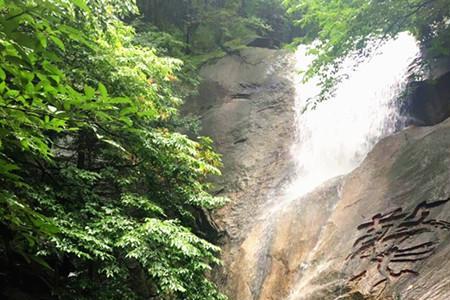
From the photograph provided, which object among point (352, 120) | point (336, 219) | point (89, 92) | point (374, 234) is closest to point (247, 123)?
point (352, 120)

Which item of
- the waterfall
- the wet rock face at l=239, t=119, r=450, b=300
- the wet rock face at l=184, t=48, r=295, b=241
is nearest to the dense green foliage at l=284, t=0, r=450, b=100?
the waterfall

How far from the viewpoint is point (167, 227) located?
19.8ft

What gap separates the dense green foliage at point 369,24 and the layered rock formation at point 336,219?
124cm

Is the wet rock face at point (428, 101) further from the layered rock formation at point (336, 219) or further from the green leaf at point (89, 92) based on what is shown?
the green leaf at point (89, 92)

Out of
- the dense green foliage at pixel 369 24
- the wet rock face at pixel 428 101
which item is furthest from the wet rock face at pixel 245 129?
the wet rock face at pixel 428 101

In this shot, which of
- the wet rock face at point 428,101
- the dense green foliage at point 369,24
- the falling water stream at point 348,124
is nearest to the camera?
the dense green foliage at point 369,24

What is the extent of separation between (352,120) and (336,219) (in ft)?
17.5

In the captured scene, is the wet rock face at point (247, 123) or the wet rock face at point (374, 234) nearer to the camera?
the wet rock face at point (374, 234)

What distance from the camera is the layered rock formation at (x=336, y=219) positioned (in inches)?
221

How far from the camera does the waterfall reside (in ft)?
35.7

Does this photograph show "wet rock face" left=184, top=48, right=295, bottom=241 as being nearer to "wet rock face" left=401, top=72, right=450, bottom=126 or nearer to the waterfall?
the waterfall

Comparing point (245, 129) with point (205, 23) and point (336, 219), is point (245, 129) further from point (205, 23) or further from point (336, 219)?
point (205, 23)

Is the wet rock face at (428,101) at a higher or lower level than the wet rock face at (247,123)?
lower

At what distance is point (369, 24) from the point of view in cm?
845
